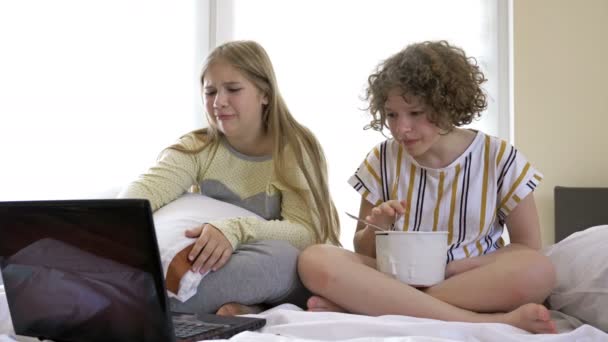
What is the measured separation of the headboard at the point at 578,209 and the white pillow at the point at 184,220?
1287 millimetres

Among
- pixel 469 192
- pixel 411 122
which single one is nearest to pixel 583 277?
pixel 469 192

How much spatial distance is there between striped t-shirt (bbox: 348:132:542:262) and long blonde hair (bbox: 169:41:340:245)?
0.69ft

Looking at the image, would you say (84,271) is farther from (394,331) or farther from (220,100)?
(220,100)

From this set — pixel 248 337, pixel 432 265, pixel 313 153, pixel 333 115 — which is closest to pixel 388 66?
pixel 313 153

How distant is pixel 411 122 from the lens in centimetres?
127

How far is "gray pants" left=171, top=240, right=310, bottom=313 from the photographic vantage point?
1.18m

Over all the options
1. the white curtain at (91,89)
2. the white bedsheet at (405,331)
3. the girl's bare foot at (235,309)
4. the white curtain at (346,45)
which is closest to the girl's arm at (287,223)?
the girl's bare foot at (235,309)

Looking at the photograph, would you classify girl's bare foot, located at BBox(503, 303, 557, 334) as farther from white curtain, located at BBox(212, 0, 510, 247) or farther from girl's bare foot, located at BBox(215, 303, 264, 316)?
white curtain, located at BBox(212, 0, 510, 247)

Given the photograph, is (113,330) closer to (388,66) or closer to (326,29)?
(388,66)

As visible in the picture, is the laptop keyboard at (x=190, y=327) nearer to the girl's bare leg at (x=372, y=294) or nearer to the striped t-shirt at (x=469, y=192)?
the girl's bare leg at (x=372, y=294)

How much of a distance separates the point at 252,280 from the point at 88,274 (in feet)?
1.47

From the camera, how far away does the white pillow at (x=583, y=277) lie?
107 centimetres

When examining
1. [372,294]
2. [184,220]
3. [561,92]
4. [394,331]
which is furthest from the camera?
[561,92]

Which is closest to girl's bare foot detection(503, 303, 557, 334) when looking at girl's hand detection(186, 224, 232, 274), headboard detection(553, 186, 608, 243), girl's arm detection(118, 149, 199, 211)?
girl's hand detection(186, 224, 232, 274)
